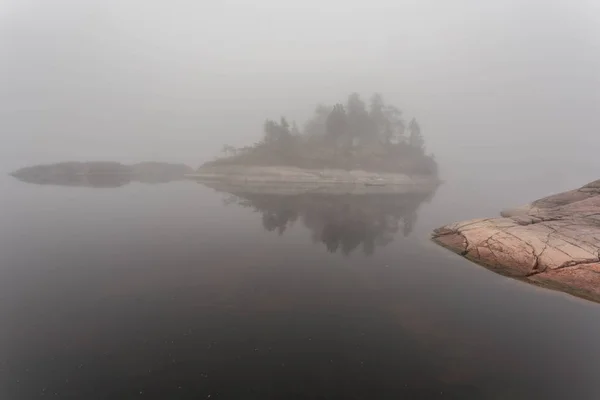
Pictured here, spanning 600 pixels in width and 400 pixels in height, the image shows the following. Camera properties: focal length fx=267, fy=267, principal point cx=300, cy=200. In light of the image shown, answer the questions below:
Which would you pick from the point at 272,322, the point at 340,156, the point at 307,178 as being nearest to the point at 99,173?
the point at 307,178

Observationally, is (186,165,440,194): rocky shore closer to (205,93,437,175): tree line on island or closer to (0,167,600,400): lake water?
(205,93,437,175): tree line on island

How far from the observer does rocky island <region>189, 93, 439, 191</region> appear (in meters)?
100

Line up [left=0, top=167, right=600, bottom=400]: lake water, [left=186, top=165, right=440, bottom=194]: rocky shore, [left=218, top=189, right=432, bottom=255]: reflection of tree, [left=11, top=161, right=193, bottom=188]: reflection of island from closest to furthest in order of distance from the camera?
[left=0, top=167, right=600, bottom=400]: lake water, [left=218, top=189, right=432, bottom=255]: reflection of tree, [left=11, top=161, right=193, bottom=188]: reflection of island, [left=186, top=165, right=440, bottom=194]: rocky shore

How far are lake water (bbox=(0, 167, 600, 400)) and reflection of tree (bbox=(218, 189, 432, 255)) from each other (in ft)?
4.07

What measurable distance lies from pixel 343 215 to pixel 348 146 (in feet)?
213

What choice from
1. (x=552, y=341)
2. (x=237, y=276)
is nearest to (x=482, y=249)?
(x=552, y=341)

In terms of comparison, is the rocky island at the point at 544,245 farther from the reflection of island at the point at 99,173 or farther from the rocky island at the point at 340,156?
the reflection of island at the point at 99,173

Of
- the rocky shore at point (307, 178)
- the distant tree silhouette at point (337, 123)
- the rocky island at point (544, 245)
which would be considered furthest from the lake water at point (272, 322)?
the distant tree silhouette at point (337, 123)

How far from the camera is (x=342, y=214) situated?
178 feet

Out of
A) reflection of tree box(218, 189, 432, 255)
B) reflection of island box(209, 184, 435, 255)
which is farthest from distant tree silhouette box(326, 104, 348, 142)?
reflection of tree box(218, 189, 432, 255)

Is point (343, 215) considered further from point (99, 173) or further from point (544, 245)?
point (99, 173)

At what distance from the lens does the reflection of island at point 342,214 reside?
39.2m

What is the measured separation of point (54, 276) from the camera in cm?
2425

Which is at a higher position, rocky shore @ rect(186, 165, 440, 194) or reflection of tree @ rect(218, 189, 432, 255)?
rocky shore @ rect(186, 165, 440, 194)
